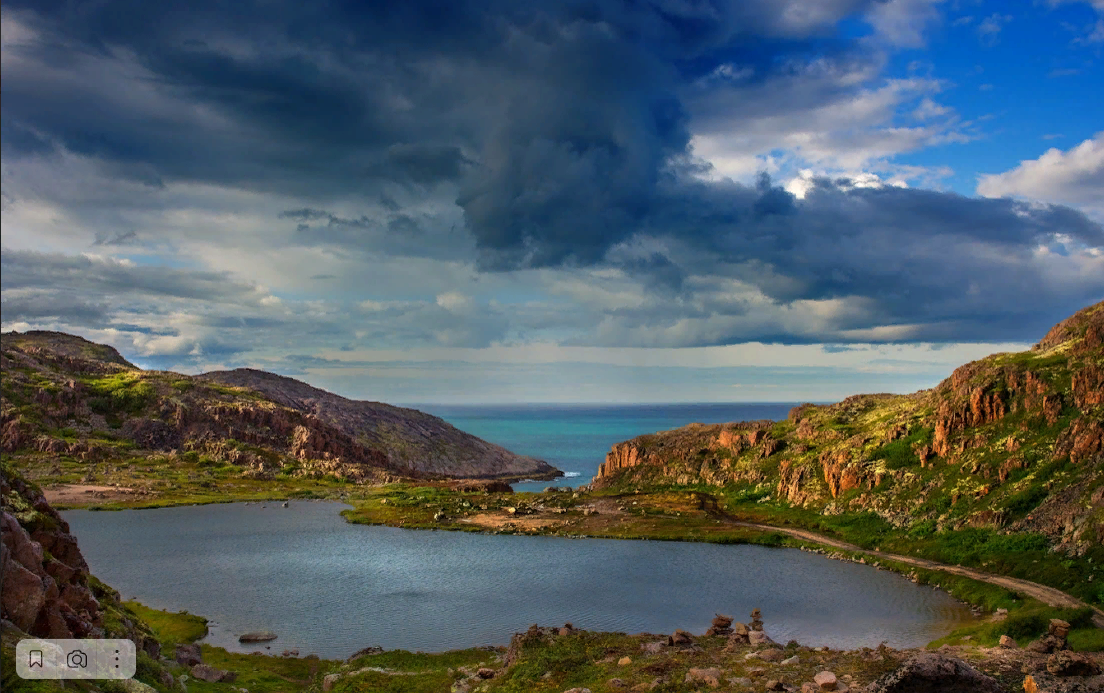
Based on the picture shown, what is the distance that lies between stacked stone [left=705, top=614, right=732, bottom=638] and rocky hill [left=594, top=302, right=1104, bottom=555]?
43845 mm

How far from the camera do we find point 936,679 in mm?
34281

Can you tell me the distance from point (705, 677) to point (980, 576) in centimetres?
5755

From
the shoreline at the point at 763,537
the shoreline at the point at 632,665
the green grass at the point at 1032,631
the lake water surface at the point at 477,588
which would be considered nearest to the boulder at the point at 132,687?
the shoreline at the point at 632,665

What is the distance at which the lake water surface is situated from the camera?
68562 mm

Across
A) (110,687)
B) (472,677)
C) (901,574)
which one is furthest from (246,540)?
(901,574)

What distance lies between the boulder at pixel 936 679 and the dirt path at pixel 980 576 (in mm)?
34274

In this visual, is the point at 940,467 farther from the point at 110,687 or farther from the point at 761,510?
the point at 110,687

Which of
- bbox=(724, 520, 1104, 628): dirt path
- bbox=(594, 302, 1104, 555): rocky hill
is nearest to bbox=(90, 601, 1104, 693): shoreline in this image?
bbox=(724, 520, 1104, 628): dirt path

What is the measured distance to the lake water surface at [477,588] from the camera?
68562 mm

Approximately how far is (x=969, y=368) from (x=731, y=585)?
247ft

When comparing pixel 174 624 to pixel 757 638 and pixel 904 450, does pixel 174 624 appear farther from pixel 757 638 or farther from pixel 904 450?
pixel 904 450

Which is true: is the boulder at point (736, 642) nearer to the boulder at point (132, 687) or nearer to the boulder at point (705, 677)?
the boulder at point (705, 677)

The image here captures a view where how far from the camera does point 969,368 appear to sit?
129m

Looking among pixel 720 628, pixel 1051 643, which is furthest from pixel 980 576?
pixel 720 628
